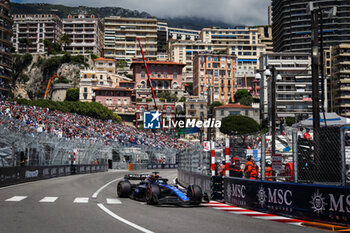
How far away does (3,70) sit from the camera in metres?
87.9

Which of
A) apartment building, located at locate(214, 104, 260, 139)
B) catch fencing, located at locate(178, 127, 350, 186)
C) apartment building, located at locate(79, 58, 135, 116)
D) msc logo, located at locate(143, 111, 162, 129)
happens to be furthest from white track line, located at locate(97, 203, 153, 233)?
apartment building, located at locate(79, 58, 135, 116)

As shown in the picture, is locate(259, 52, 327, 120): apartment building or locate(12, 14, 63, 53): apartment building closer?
locate(259, 52, 327, 120): apartment building

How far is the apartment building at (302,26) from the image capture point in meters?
138

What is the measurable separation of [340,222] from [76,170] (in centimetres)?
3179

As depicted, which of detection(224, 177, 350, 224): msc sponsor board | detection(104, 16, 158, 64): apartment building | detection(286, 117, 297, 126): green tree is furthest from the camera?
detection(104, 16, 158, 64): apartment building

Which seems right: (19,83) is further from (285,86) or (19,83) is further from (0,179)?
(0,179)

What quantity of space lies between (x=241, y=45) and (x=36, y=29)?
83.0 metres

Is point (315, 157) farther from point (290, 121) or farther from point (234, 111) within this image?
point (234, 111)

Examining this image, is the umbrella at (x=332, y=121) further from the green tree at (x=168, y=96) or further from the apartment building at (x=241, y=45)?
the apartment building at (x=241, y=45)

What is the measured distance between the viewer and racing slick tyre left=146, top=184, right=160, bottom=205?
544 inches

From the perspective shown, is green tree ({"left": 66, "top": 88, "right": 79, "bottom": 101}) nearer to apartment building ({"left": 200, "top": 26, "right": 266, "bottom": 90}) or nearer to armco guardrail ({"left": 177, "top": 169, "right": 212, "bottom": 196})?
apartment building ({"left": 200, "top": 26, "right": 266, "bottom": 90})

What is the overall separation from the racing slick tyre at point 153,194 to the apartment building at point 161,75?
11991 cm

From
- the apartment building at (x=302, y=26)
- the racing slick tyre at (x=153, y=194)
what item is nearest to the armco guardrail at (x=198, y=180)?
the racing slick tyre at (x=153, y=194)

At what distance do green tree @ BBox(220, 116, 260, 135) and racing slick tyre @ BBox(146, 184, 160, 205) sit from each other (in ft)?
291
